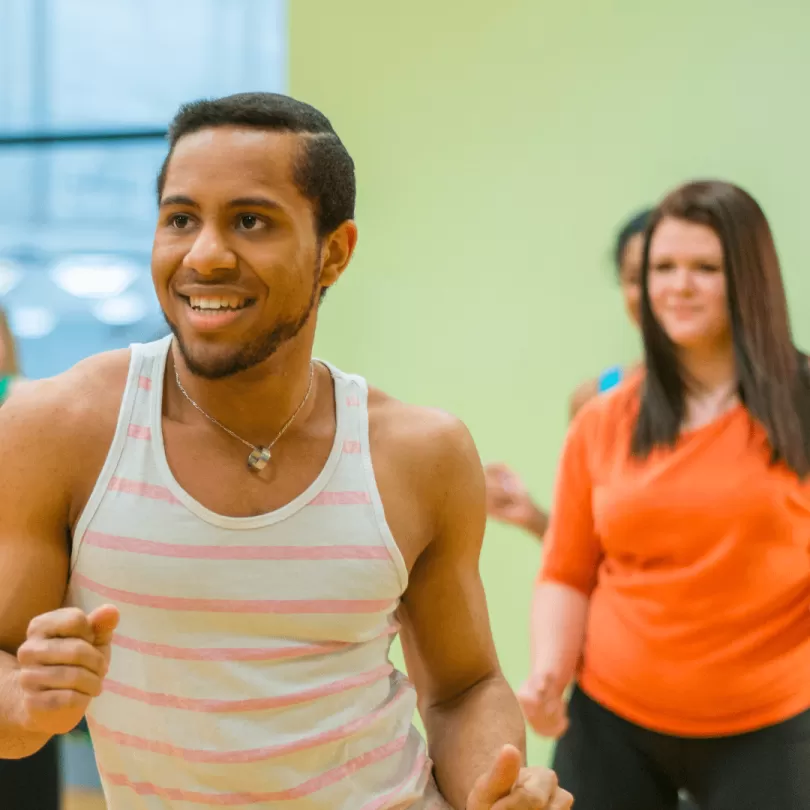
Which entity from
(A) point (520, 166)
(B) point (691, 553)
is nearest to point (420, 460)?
(B) point (691, 553)

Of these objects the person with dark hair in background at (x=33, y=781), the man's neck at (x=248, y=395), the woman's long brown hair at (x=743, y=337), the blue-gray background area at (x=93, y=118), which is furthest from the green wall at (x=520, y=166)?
the man's neck at (x=248, y=395)

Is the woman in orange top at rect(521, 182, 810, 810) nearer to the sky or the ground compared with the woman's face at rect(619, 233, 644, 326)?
nearer to the ground

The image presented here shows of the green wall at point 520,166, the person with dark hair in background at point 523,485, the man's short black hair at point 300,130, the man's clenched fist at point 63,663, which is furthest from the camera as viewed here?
the green wall at point 520,166

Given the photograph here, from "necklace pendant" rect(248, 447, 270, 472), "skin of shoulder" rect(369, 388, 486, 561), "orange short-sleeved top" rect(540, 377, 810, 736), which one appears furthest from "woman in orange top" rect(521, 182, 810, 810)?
"necklace pendant" rect(248, 447, 270, 472)

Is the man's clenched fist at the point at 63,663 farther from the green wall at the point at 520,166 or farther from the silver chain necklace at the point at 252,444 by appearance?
the green wall at the point at 520,166

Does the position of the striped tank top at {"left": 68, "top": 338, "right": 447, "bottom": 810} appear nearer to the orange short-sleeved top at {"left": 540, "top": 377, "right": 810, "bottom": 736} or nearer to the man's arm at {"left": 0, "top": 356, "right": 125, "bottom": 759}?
the man's arm at {"left": 0, "top": 356, "right": 125, "bottom": 759}

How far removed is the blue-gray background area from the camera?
351 cm

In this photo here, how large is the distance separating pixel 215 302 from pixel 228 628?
13.1 inches

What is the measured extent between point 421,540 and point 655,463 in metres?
0.72

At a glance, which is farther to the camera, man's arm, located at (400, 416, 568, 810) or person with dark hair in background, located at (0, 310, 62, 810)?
person with dark hair in background, located at (0, 310, 62, 810)

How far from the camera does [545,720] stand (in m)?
1.89

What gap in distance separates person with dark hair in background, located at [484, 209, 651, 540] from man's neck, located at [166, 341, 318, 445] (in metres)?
1.17

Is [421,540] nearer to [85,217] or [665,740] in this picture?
[665,740]

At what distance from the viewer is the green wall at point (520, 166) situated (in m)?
2.93
